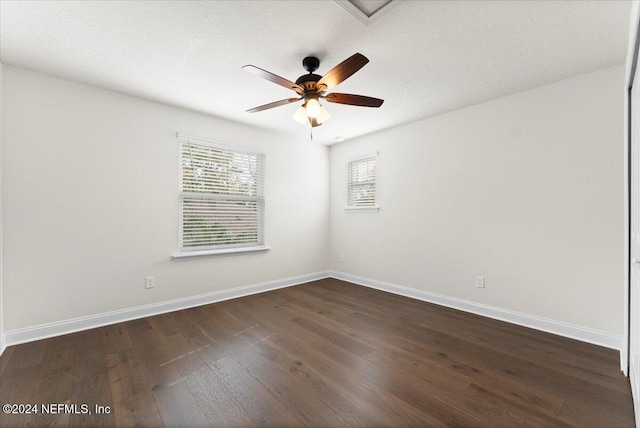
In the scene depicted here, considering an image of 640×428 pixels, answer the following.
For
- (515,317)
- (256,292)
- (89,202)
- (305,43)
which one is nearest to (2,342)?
(89,202)

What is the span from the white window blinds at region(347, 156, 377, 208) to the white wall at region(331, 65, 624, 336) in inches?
7.6

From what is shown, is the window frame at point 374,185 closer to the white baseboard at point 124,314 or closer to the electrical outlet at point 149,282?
the white baseboard at point 124,314

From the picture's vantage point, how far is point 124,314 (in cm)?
301

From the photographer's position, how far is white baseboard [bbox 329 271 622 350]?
2.48 meters

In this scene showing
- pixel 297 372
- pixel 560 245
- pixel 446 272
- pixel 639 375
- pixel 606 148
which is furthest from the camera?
pixel 446 272

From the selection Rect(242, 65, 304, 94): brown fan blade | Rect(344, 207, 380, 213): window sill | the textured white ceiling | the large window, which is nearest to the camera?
the textured white ceiling

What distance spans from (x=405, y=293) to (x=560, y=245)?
192 cm

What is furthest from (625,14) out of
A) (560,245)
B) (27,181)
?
(27,181)

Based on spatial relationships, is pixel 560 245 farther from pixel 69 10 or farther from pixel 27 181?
pixel 27 181

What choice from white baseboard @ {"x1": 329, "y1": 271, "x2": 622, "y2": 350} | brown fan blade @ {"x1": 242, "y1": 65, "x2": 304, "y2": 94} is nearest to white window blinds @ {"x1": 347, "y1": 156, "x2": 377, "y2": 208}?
white baseboard @ {"x1": 329, "y1": 271, "x2": 622, "y2": 350}

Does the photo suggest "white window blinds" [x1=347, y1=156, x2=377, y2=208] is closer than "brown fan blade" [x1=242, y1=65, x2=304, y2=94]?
No

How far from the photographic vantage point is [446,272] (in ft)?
11.8

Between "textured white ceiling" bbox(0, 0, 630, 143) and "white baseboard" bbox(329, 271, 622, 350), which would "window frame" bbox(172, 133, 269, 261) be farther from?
"white baseboard" bbox(329, 271, 622, 350)

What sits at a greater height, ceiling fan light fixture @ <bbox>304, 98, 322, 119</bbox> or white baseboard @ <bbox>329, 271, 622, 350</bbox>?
ceiling fan light fixture @ <bbox>304, 98, 322, 119</bbox>
